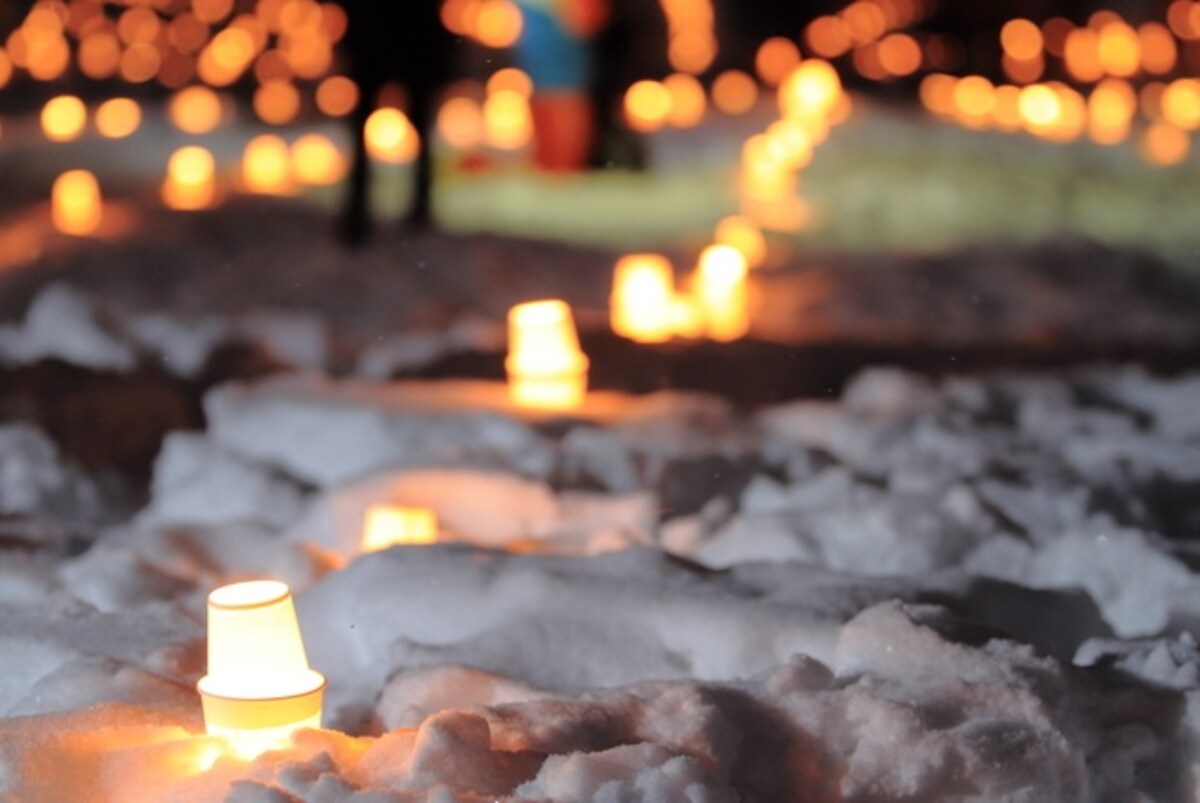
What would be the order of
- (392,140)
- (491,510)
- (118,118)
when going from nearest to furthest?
(491,510) < (392,140) < (118,118)

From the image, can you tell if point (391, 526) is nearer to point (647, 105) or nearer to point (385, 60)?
point (385, 60)

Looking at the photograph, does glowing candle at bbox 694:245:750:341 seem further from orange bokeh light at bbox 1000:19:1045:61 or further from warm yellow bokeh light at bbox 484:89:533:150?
orange bokeh light at bbox 1000:19:1045:61

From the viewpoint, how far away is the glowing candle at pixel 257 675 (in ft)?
9.65

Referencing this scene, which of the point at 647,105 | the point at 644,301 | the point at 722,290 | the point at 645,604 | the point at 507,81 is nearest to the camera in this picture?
the point at 645,604

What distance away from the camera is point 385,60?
393 inches

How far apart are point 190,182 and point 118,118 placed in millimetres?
5329

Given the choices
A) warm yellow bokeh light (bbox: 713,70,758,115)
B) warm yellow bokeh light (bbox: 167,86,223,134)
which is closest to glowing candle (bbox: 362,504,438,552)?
warm yellow bokeh light (bbox: 167,86,223,134)

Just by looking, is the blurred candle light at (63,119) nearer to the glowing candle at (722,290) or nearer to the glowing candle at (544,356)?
the glowing candle at (722,290)

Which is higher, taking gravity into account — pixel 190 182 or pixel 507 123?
pixel 507 123

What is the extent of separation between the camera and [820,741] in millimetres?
2873

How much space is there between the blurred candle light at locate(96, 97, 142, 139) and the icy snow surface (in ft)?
34.3

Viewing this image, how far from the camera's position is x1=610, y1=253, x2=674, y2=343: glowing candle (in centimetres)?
762

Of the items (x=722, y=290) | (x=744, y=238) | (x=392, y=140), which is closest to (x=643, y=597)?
(x=722, y=290)

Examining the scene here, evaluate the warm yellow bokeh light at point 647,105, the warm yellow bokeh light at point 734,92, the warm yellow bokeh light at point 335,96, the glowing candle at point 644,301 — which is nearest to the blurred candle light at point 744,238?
the glowing candle at point 644,301
